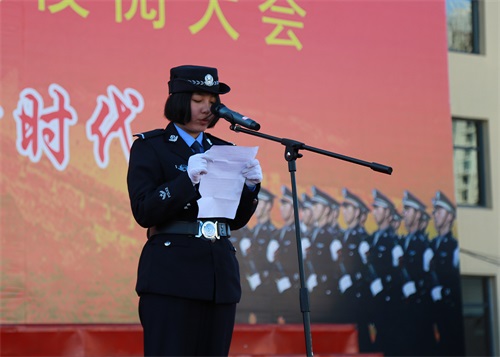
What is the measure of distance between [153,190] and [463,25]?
21.8 feet

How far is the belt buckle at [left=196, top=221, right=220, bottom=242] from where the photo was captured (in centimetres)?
245

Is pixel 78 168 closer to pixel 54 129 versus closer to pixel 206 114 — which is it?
pixel 54 129

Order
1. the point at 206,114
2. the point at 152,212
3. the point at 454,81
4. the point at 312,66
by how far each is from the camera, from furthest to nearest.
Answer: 1. the point at 454,81
2. the point at 312,66
3. the point at 206,114
4. the point at 152,212

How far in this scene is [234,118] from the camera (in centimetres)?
243

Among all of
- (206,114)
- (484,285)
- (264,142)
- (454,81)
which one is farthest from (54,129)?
(484,285)

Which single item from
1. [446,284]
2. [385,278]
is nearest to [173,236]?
[385,278]

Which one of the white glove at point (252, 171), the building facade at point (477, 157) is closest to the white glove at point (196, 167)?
the white glove at point (252, 171)

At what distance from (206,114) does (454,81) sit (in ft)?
19.8

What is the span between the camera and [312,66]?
634 cm

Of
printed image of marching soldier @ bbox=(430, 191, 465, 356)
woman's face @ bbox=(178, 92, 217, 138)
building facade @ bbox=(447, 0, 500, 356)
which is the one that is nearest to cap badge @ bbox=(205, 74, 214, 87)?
woman's face @ bbox=(178, 92, 217, 138)

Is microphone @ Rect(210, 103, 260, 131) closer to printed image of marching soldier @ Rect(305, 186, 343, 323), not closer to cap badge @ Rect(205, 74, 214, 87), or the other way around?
cap badge @ Rect(205, 74, 214, 87)

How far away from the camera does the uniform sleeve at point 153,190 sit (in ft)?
7.66

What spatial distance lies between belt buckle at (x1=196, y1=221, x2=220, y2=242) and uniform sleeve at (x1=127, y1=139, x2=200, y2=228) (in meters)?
0.07

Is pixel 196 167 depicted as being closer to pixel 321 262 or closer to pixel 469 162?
pixel 321 262
